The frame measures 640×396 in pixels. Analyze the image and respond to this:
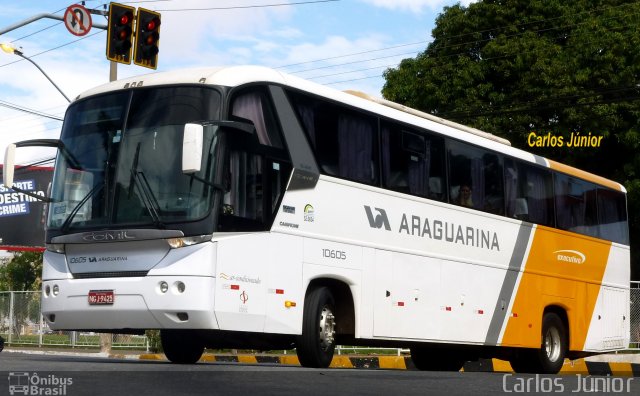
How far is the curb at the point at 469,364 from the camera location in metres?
20.2

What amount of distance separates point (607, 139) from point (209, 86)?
2527cm

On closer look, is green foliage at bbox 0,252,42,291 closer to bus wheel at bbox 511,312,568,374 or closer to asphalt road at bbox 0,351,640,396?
bus wheel at bbox 511,312,568,374

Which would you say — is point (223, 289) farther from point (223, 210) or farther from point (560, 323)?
Answer: point (560, 323)

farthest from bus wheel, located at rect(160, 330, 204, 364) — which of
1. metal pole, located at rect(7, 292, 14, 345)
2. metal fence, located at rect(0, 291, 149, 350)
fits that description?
metal pole, located at rect(7, 292, 14, 345)

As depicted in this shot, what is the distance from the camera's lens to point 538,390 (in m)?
10.4

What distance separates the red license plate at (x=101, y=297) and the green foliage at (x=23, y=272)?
2156 inches

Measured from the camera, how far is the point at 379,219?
14570 millimetres

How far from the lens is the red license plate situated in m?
12.2

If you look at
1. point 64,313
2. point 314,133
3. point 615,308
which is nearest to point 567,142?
point 615,308

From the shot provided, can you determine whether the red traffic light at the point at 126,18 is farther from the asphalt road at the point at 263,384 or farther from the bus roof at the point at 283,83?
the asphalt road at the point at 263,384

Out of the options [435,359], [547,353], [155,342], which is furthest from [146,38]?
[155,342]

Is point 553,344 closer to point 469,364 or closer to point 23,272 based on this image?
point 469,364

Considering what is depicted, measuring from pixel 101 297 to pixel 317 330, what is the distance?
2.69m

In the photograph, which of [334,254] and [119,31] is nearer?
[334,254]
